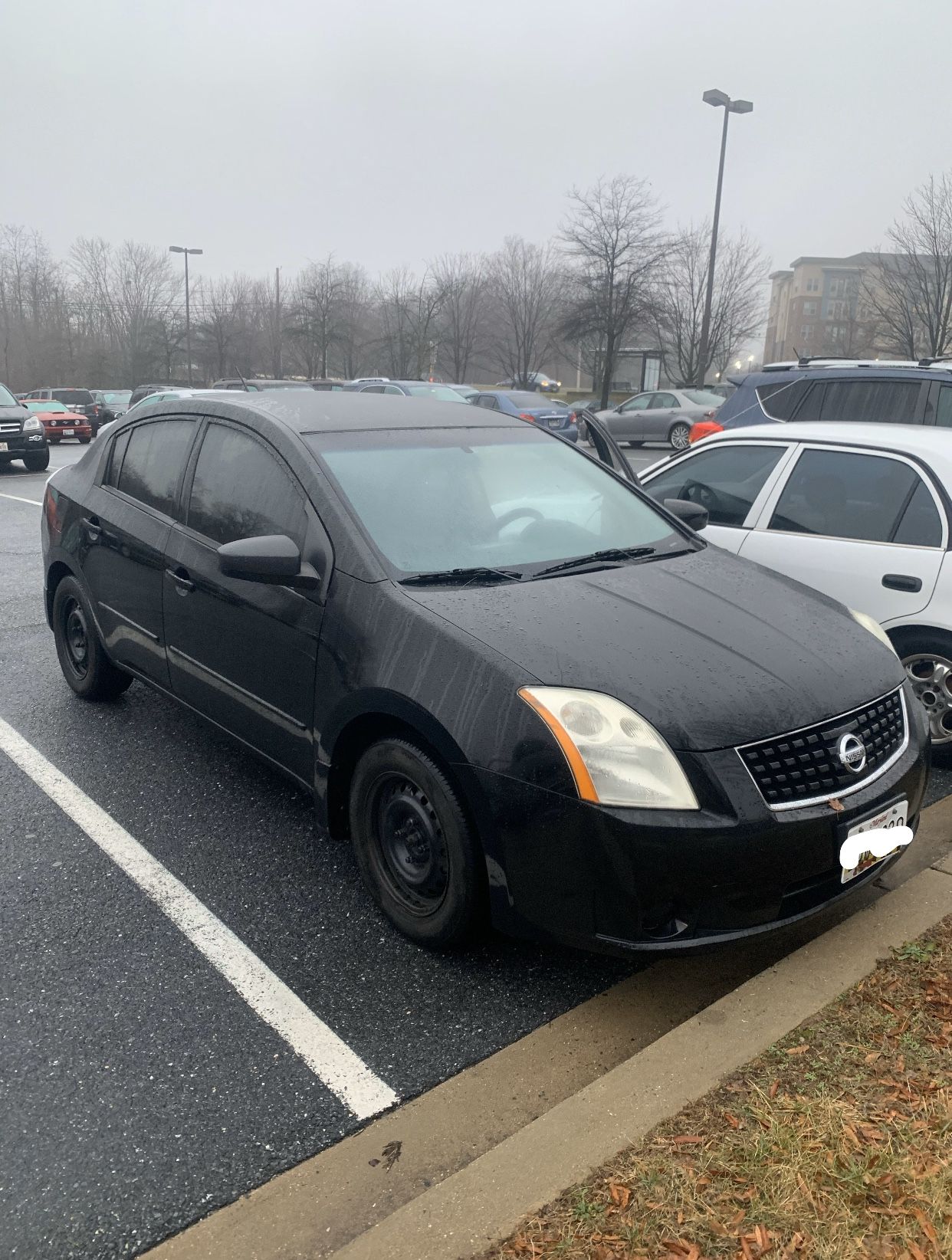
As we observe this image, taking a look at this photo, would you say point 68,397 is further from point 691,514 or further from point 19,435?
point 691,514

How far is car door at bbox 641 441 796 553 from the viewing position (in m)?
5.34

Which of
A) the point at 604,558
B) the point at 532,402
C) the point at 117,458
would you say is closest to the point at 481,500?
the point at 604,558

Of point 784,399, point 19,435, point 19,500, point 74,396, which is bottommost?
point 19,500

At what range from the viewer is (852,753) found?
2959 mm

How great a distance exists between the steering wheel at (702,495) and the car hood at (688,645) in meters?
1.94

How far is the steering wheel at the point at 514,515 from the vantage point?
12.6ft

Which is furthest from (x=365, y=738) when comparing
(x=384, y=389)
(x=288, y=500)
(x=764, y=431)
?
(x=384, y=389)

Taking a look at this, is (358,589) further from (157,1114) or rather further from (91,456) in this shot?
(91,456)

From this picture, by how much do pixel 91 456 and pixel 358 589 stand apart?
8.47 ft

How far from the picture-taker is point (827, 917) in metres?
3.33

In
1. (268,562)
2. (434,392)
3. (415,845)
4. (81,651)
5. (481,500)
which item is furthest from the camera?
(434,392)

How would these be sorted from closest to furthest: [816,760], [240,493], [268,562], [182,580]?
[816,760], [268,562], [240,493], [182,580]

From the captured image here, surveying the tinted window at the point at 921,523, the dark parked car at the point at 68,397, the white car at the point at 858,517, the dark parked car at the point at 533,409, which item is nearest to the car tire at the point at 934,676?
the white car at the point at 858,517

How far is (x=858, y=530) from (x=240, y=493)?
2.89m
